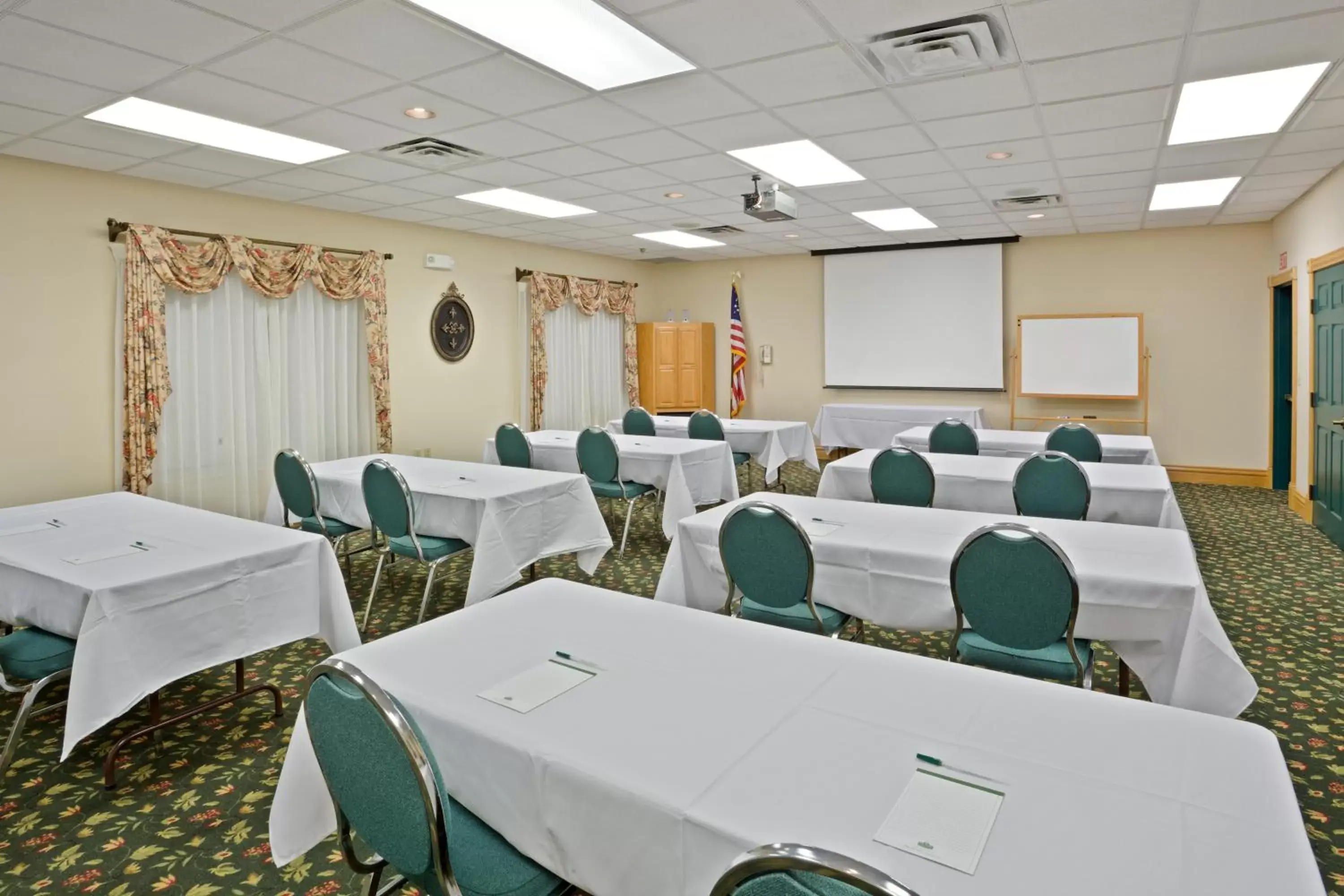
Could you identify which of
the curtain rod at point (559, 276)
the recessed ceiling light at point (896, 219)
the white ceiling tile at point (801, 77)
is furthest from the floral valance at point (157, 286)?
the recessed ceiling light at point (896, 219)

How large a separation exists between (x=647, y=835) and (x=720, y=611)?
248 cm

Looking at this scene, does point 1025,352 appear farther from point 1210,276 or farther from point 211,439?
point 211,439

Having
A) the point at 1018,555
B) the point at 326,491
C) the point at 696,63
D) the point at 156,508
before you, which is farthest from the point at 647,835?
the point at 326,491

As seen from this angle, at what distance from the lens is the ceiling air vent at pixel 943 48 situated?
3418 millimetres

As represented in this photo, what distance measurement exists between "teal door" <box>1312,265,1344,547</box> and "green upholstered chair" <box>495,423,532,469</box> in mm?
6401

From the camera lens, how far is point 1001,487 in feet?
16.5

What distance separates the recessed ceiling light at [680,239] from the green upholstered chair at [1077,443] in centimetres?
464

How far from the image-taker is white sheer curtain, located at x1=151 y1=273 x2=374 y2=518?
6359 mm

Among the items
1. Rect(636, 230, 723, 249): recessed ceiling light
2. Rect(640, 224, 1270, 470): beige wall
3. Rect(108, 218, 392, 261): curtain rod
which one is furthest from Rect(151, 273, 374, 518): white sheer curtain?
Rect(640, 224, 1270, 470): beige wall

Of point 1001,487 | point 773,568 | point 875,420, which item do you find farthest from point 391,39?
point 875,420

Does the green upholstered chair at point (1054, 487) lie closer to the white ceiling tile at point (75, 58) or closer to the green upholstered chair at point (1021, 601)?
the green upholstered chair at point (1021, 601)

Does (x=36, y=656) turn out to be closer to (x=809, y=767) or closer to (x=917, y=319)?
Result: (x=809, y=767)

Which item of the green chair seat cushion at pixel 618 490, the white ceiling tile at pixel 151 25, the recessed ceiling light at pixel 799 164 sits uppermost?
the recessed ceiling light at pixel 799 164

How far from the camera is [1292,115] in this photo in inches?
184
